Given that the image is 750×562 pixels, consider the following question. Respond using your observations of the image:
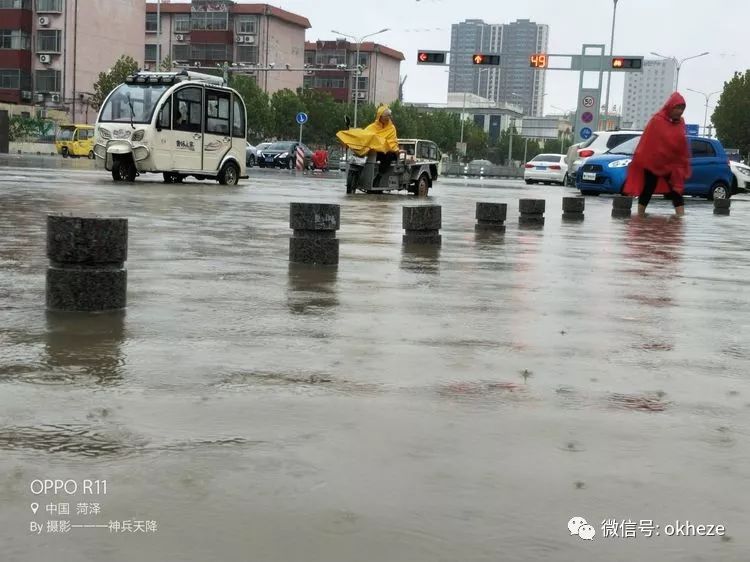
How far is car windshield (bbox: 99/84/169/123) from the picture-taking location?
24.2 metres

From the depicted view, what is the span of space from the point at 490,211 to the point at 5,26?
73554 millimetres

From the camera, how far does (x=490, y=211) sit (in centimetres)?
1355

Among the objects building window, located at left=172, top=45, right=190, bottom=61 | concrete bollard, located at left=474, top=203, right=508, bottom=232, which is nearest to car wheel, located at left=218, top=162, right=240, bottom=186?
concrete bollard, located at left=474, top=203, right=508, bottom=232

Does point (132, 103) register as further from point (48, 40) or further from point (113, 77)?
point (48, 40)

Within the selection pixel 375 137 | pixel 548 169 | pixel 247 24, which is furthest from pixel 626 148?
pixel 247 24

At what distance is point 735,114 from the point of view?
8500 cm

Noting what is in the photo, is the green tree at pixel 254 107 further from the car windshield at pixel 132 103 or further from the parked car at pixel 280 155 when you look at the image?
the car windshield at pixel 132 103

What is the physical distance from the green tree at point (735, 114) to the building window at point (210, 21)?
4165 centimetres

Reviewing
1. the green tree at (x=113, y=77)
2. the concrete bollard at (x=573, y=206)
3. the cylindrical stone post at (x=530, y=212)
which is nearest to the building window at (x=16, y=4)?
the green tree at (x=113, y=77)

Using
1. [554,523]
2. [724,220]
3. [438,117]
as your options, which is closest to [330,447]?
[554,523]

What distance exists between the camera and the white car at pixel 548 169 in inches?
1657

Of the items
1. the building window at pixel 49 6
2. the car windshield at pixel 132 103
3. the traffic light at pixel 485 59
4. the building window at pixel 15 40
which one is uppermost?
the building window at pixel 49 6

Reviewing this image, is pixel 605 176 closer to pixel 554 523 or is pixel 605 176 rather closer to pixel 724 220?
pixel 724 220

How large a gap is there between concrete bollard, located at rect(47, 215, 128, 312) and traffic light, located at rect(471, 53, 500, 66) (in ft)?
154
